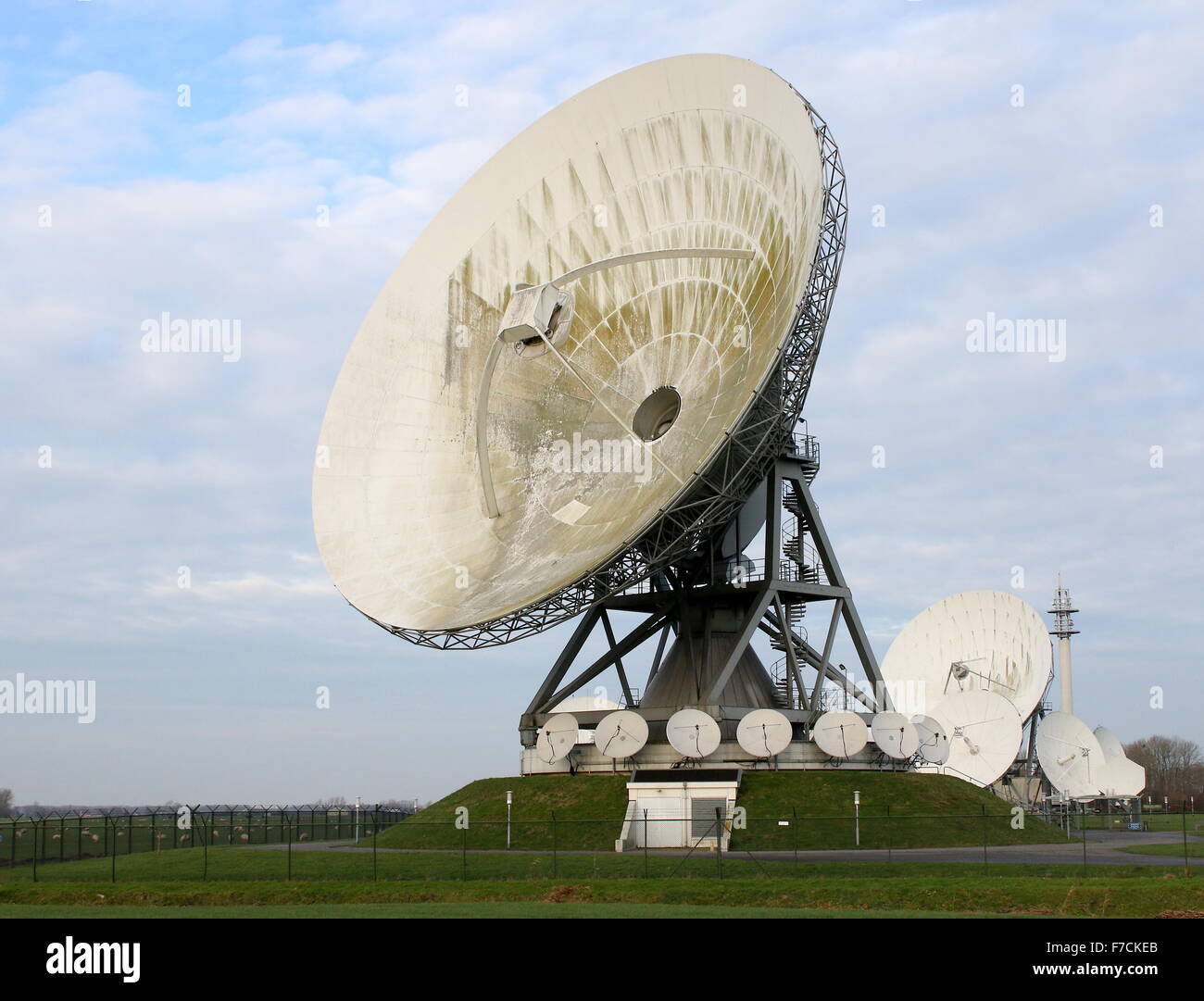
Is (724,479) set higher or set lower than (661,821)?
higher

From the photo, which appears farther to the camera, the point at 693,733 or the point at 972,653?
the point at 972,653

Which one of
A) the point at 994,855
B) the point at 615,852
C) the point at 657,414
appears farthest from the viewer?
the point at 657,414

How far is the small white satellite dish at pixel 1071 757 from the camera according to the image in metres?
77.6

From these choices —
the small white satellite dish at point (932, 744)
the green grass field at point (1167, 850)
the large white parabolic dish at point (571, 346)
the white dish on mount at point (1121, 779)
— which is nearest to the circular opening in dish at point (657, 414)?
the large white parabolic dish at point (571, 346)

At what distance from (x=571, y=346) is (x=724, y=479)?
30.7 feet

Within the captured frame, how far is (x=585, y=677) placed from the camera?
58.4 m

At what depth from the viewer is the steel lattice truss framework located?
1705 inches

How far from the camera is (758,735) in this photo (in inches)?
2045

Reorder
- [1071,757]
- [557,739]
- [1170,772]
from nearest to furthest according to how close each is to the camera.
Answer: [557,739] < [1071,757] < [1170,772]

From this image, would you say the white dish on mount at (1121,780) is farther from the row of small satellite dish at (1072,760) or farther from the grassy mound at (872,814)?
the grassy mound at (872,814)

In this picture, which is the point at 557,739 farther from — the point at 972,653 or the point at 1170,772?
the point at 1170,772

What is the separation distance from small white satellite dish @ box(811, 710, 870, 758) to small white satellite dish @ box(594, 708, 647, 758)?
7.37m

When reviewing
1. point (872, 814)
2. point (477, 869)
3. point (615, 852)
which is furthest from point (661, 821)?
point (477, 869)

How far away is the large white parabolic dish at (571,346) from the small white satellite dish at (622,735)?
10567mm
